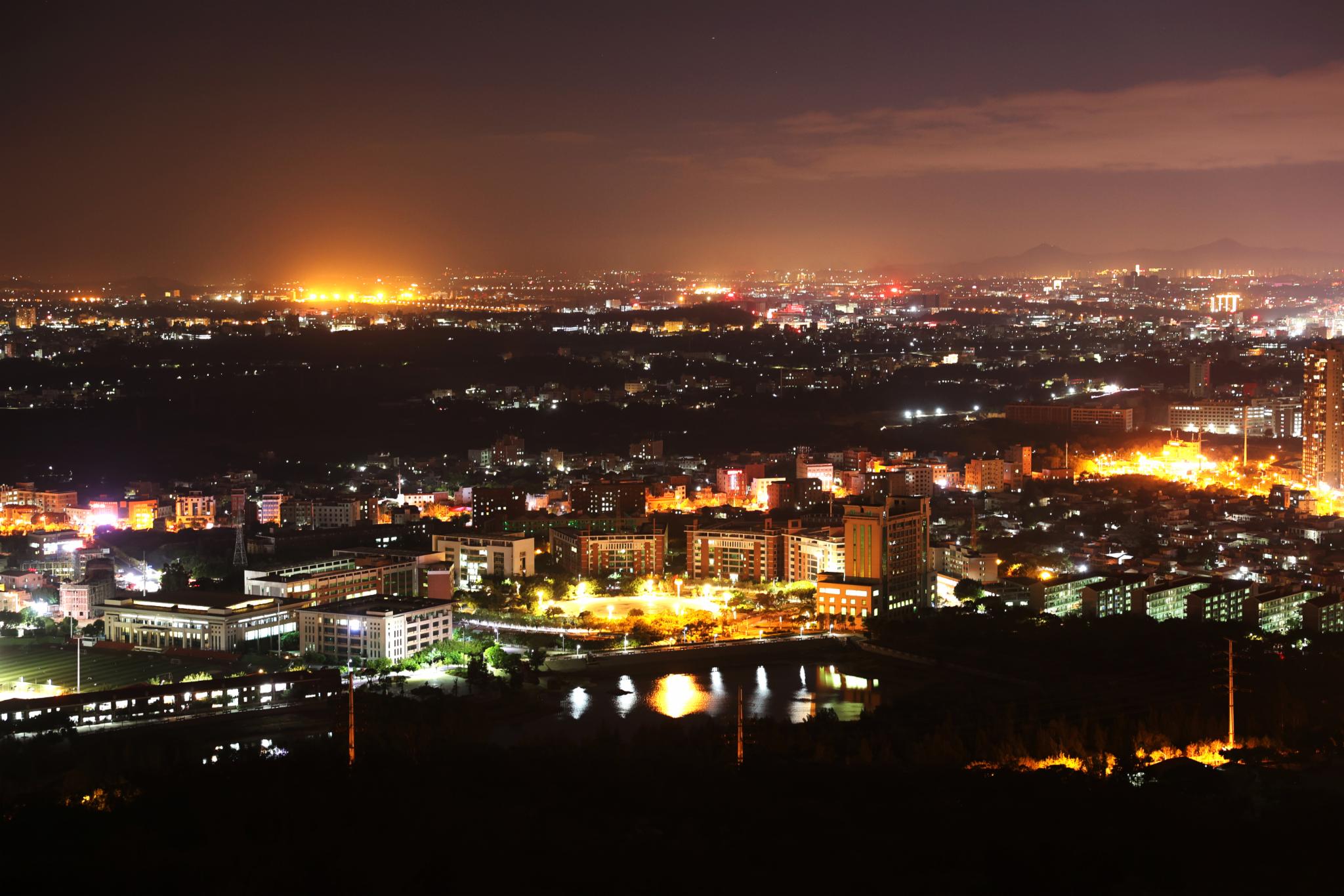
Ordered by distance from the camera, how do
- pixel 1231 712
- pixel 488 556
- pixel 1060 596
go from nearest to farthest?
pixel 1231 712, pixel 1060 596, pixel 488 556

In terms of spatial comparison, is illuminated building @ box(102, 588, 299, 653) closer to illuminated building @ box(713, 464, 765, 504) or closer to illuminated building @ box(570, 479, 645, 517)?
illuminated building @ box(570, 479, 645, 517)

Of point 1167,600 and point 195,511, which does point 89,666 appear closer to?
point 195,511

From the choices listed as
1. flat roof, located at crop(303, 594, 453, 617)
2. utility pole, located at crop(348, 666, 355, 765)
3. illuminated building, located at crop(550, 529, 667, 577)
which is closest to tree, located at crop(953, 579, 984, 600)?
illuminated building, located at crop(550, 529, 667, 577)

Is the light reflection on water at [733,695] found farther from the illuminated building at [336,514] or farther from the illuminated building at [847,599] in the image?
the illuminated building at [336,514]

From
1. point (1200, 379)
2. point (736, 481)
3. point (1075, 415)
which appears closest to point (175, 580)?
point (736, 481)

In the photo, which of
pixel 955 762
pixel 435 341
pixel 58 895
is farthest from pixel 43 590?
pixel 435 341

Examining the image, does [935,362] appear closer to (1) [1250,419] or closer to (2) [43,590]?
(1) [1250,419]
